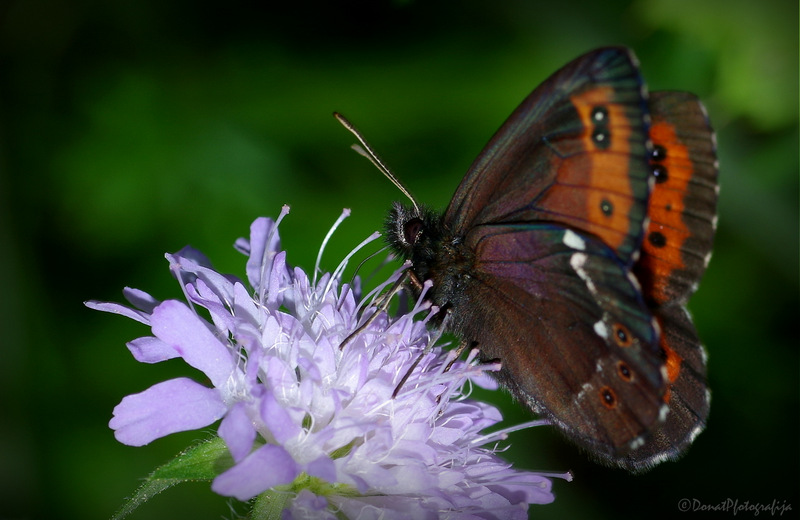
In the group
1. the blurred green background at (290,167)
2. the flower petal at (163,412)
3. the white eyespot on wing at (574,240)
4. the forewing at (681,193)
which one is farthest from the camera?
the blurred green background at (290,167)

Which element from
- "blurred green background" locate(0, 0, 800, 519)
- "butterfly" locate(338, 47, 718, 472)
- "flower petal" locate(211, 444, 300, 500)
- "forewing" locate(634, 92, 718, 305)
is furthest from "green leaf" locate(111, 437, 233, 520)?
"blurred green background" locate(0, 0, 800, 519)

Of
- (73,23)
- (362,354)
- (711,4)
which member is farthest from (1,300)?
(711,4)

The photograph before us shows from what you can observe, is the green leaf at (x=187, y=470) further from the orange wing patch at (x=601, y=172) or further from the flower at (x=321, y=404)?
the orange wing patch at (x=601, y=172)

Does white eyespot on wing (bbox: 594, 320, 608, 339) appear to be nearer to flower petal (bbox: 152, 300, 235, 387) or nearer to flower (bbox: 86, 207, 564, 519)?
flower (bbox: 86, 207, 564, 519)

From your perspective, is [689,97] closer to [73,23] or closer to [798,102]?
[798,102]

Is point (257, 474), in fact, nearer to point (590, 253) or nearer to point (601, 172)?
point (590, 253)

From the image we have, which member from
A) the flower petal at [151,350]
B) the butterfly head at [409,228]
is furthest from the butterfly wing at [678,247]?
the flower petal at [151,350]

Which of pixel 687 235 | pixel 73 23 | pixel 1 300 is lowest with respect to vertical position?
pixel 1 300
